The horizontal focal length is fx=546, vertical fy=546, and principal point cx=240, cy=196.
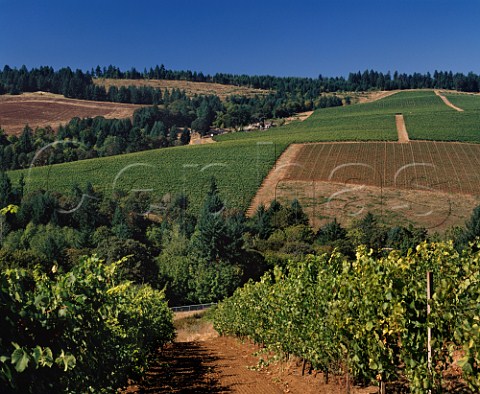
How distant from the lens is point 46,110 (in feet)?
401

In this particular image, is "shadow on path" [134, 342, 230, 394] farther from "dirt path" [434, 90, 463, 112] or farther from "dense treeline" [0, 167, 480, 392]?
"dirt path" [434, 90, 463, 112]

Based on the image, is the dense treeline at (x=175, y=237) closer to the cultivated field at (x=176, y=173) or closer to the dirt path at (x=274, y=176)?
the cultivated field at (x=176, y=173)

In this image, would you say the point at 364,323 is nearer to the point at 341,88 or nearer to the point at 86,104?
the point at 86,104

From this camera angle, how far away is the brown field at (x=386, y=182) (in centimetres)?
5569

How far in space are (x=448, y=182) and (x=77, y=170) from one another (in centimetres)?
4970

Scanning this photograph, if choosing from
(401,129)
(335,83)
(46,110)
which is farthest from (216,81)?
(401,129)

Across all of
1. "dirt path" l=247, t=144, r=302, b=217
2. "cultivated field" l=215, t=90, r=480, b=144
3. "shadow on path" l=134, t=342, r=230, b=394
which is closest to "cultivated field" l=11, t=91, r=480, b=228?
"cultivated field" l=215, t=90, r=480, b=144

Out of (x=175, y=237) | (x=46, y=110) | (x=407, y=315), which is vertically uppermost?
(x=46, y=110)

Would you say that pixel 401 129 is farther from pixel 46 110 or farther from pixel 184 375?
pixel 184 375

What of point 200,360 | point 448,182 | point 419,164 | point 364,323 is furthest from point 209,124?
point 364,323

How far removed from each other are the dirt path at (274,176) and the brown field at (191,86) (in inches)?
3419

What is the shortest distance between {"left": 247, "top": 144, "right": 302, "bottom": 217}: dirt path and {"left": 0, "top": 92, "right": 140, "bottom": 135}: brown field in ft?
176

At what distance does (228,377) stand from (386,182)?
51.8 m

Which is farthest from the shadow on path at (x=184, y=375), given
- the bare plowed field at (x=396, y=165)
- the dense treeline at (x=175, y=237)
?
the bare plowed field at (x=396, y=165)
